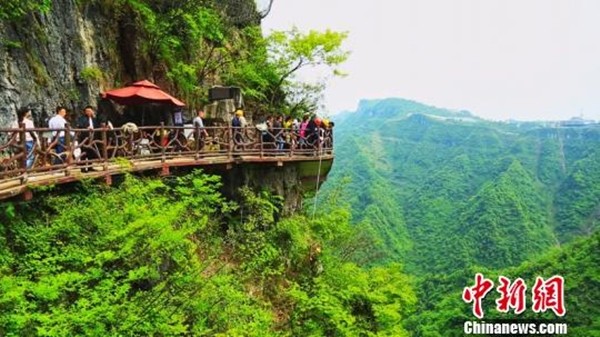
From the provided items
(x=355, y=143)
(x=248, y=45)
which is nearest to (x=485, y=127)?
(x=355, y=143)

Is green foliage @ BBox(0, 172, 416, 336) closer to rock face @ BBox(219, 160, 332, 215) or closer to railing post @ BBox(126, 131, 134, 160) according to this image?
rock face @ BBox(219, 160, 332, 215)

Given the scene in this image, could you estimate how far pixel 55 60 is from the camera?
448 inches

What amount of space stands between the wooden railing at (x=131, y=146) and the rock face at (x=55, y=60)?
97cm

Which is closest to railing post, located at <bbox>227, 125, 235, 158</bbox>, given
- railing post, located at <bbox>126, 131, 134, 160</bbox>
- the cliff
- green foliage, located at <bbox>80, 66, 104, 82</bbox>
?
railing post, located at <bbox>126, 131, 134, 160</bbox>

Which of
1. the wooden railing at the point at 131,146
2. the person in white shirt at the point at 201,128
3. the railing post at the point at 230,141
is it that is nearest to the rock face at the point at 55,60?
the wooden railing at the point at 131,146

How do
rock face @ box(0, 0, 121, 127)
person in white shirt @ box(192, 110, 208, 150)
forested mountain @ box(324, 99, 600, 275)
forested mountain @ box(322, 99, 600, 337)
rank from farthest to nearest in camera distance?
forested mountain @ box(324, 99, 600, 275) → forested mountain @ box(322, 99, 600, 337) → person in white shirt @ box(192, 110, 208, 150) → rock face @ box(0, 0, 121, 127)

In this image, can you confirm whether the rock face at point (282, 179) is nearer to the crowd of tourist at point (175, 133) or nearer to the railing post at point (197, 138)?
the crowd of tourist at point (175, 133)

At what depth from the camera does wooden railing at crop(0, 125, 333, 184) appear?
778 centimetres

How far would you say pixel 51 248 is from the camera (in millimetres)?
7566

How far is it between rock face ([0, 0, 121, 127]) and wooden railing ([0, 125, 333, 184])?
3.19ft

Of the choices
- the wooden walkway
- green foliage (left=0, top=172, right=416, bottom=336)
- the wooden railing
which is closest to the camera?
green foliage (left=0, top=172, right=416, bottom=336)

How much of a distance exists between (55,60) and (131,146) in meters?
3.48

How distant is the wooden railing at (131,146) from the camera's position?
25.5 feet

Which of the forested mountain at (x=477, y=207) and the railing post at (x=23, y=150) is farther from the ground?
the railing post at (x=23, y=150)
